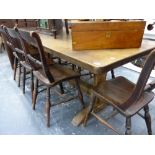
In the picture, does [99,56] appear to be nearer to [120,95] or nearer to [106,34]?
[106,34]

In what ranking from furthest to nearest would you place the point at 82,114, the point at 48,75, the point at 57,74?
the point at 82,114 < the point at 57,74 < the point at 48,75

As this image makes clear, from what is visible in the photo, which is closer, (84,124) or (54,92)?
(84,124)

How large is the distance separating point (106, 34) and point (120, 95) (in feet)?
1.64

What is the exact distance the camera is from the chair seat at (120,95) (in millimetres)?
1296

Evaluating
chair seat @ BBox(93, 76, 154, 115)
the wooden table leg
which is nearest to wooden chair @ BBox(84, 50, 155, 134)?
chair seat @ BBox(93, 76, 154, 115)

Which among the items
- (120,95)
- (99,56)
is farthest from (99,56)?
(120,95)

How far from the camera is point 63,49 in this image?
1526mm

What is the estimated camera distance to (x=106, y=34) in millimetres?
1414

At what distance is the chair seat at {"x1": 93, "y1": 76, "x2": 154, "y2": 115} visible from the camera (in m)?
1.30

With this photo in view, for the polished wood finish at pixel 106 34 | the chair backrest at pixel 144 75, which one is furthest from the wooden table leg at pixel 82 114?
the chair backrest at pixel 144 75
